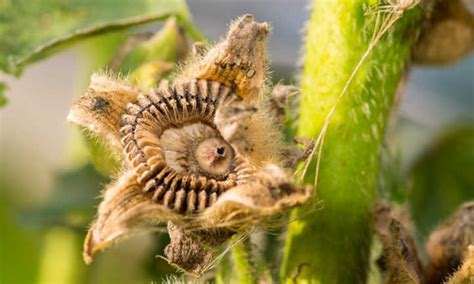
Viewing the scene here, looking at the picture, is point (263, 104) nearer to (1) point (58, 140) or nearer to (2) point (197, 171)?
(2) point (197, 171)

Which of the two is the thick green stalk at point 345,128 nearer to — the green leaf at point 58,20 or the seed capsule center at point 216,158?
the seed capsule center at point 216,158

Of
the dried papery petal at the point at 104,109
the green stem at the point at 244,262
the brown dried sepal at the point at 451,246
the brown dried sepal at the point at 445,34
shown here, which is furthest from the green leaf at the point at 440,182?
the dried papery petal at the point at 104,109

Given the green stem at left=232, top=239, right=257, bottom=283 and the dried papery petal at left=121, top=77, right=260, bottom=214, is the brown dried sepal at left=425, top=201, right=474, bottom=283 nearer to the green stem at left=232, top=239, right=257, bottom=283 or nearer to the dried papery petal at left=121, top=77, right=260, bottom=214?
the green stem at left=232, top=239, right=257, bottom=283

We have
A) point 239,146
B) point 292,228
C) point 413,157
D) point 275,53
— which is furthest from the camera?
point 275,53

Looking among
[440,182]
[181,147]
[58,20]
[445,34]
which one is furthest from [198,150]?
[440,182]

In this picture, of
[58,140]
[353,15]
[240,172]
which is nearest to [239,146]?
[240,172]
